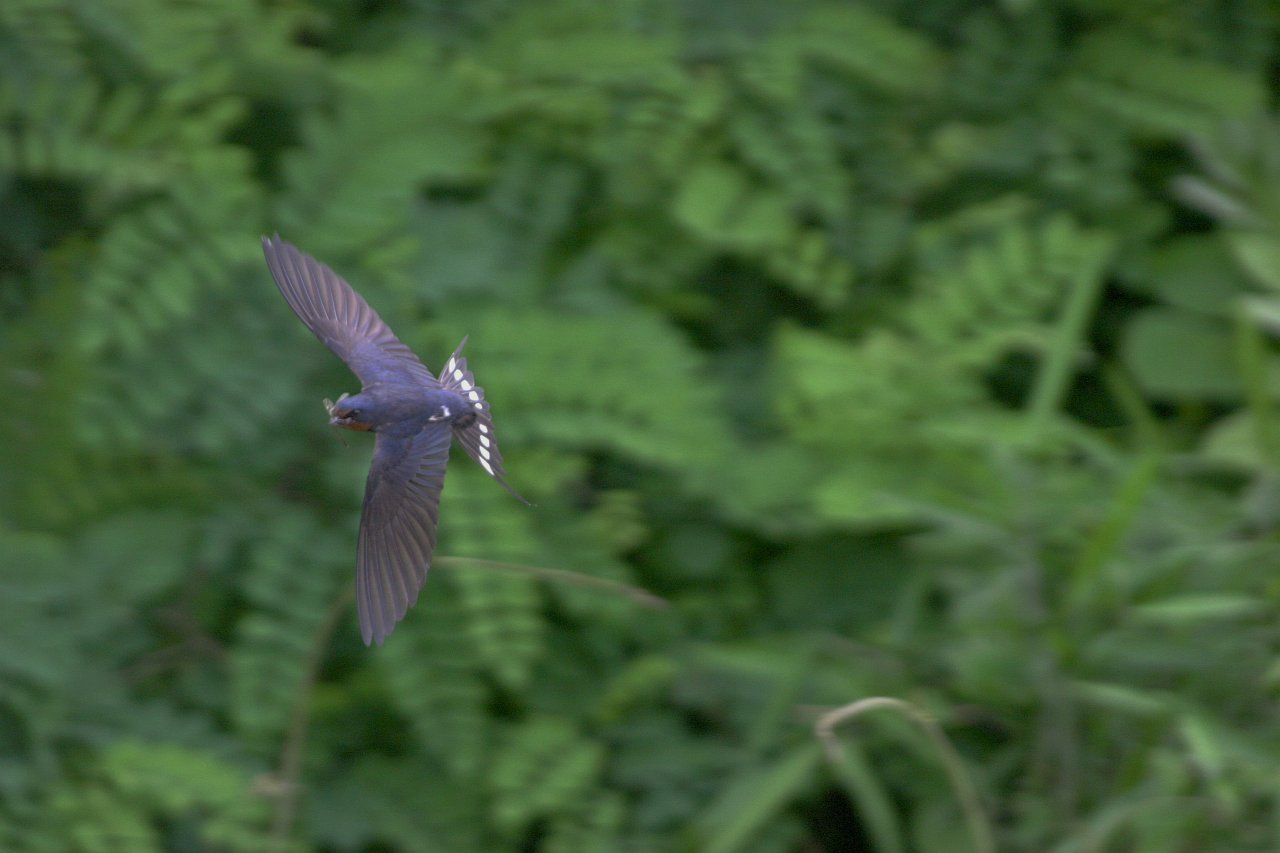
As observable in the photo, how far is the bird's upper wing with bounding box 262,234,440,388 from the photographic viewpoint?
1829 mm

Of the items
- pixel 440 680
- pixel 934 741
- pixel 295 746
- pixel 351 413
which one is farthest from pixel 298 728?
pixel 934 741

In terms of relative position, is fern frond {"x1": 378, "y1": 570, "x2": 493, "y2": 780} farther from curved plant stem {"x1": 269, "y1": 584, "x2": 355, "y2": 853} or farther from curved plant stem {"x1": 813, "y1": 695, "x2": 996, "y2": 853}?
curved plant stem {"x1": 813, "y1": 695, "x2": 996, "y2": 853}

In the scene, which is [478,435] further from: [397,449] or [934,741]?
[934,741]

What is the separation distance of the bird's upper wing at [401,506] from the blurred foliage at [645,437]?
1.90 ft

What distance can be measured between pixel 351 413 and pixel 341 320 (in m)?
0.37

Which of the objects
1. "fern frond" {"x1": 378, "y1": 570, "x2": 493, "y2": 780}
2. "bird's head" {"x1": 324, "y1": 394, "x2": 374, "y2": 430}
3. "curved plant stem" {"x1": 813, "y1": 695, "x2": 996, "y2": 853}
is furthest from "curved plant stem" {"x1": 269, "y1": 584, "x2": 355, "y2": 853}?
"curved plant stem" {"x1": 813, "y1": 695, "x2": 996, "y2": 853}

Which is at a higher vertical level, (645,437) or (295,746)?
(645,437)

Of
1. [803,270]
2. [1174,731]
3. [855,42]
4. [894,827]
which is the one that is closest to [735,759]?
[894,827]

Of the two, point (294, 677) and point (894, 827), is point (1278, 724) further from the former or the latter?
point (294, 677)

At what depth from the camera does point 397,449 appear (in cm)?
171

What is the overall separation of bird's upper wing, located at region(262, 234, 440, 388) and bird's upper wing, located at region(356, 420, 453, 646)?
0.12 meters

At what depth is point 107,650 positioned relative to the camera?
256 centimetres

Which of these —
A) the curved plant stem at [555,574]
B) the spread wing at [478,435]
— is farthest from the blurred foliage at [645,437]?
the spread wing at [478,435]

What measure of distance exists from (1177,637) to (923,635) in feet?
1.42
